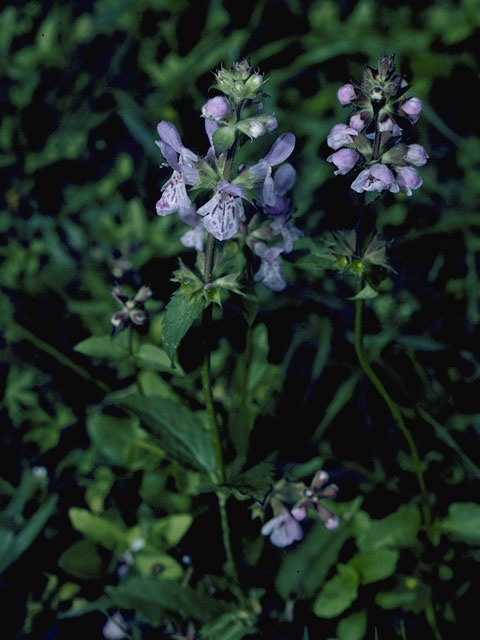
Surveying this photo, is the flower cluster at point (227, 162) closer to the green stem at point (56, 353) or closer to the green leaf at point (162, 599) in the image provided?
the green stem at point (56, 353)

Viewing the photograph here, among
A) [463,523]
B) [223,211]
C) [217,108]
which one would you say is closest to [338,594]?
[463,523]

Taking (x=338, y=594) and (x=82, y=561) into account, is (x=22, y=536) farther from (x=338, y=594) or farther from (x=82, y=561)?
(x=338, y=594)

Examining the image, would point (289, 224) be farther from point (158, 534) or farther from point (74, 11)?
point (74, 11)

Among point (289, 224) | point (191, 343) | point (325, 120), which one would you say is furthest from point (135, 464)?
point (325, 120)

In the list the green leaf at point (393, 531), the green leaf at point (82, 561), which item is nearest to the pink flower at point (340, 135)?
the green leaf at point (393, 531)

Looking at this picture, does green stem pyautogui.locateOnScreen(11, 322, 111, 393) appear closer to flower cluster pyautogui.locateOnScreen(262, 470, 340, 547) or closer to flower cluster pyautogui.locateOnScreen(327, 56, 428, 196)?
flower cluster pyautogui.locateOnScreen(262, 470, 340, 547)

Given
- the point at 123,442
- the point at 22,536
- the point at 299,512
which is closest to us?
the point at 299,512

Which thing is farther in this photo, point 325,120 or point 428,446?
point 325,120
